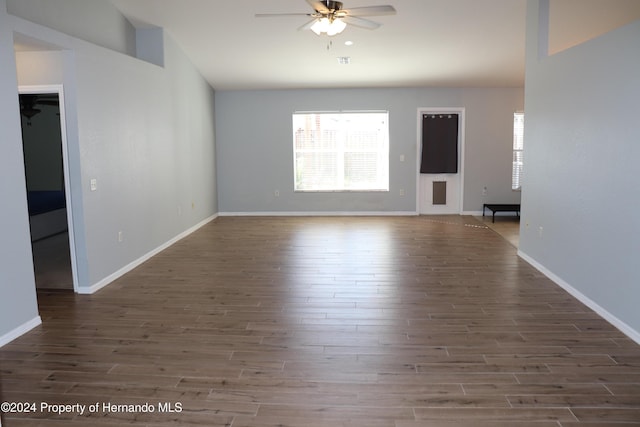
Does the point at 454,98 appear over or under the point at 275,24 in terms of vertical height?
under

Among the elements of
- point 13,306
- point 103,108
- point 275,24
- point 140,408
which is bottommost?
point 140,408

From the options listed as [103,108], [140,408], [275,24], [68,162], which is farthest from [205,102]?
[140,408]

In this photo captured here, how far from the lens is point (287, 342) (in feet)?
10.6

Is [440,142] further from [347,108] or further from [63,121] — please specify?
[63,121]

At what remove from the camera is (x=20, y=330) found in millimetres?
3379

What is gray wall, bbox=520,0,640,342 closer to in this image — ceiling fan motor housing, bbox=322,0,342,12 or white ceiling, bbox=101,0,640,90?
white ceiling, bbox=101,0,640,90

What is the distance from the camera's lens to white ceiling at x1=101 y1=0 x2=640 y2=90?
215 inches

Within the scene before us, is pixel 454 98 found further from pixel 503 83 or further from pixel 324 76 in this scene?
pixel 324 76

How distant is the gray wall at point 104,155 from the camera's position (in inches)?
130

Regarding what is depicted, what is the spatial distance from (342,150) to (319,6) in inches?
200

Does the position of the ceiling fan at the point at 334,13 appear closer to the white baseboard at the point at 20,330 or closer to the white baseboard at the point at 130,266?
the white baseboard at the point at 130,266

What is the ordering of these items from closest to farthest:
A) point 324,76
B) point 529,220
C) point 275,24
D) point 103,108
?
point 103,108 < point 529,220 < point 275,24 < point 324,76

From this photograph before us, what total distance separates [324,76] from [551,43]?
142 inches

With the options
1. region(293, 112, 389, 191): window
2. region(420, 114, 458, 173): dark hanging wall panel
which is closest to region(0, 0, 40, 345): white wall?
region(293, 112, 389, 191): window
